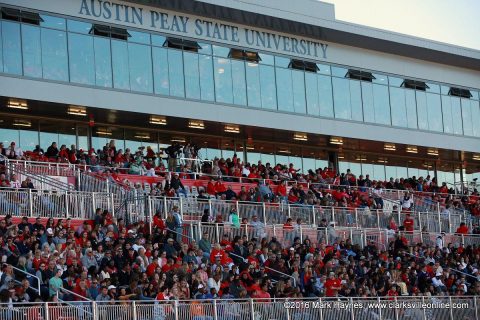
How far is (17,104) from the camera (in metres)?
36.8

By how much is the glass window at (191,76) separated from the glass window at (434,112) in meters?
13.4

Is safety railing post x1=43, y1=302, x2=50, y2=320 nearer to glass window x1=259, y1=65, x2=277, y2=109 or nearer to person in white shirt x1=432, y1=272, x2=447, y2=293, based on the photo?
person in white shirt x1=432, y1=272, x2=447, y2=293

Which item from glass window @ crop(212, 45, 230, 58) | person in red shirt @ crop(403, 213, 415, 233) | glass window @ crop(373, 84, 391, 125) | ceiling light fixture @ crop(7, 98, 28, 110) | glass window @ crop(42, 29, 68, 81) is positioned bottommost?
person in red shirt @ crop(403, 213, 415, 233)

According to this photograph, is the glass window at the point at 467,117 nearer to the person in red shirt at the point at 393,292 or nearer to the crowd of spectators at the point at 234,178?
the crowd of spectators at the point at 234,178

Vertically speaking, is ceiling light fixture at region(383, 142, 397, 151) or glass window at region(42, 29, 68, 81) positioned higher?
glass window at region(42, 29, 68, 81)

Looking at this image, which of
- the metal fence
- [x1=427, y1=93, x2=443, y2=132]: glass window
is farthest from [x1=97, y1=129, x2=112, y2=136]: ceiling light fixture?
[x1=427, y1=93, x2=443, y2=132]: glass window

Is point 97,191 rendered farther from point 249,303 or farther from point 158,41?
point 158,41

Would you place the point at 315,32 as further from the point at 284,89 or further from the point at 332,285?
the point at 332,285

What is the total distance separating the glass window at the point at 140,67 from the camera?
39094 mm

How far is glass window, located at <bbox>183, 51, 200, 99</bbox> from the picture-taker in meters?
40.8

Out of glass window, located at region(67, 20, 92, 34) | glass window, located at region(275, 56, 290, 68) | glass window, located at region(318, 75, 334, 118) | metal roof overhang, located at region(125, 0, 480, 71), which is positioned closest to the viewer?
glass window, located at region(67, 20, 92, 34)

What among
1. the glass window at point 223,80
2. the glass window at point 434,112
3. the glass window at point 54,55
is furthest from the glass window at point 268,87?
the glass window at point 434,112

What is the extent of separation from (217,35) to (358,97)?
7.99 meters

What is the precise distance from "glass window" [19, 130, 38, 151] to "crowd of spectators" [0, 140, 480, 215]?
0.91m
